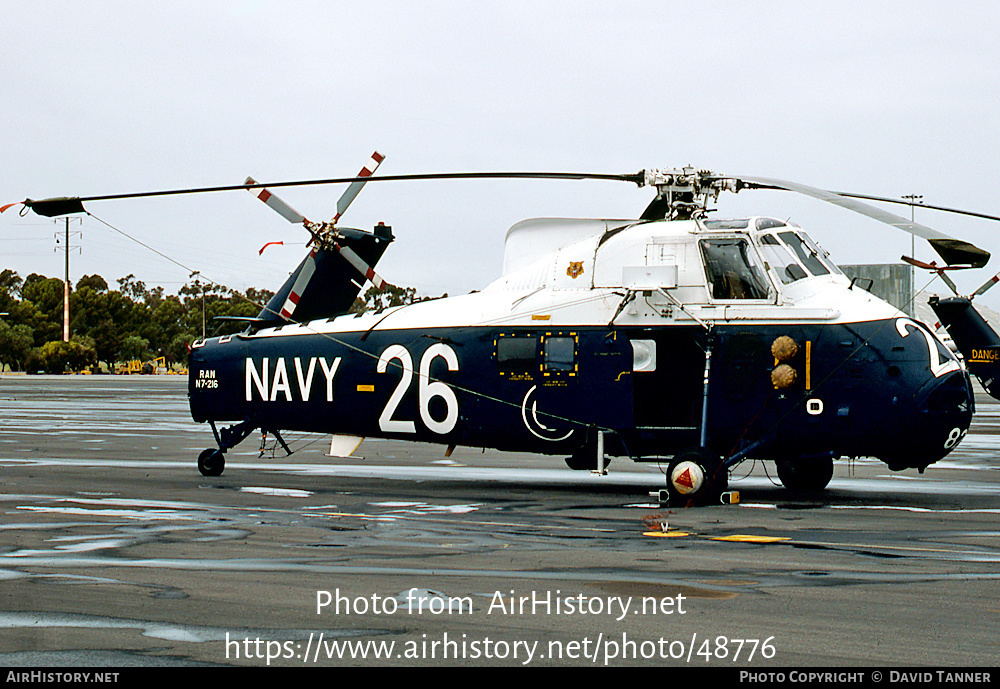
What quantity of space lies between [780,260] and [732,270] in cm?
71

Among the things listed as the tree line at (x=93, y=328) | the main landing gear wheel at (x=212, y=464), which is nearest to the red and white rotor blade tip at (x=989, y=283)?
the main landing gear wheel at (x=212, y=464)

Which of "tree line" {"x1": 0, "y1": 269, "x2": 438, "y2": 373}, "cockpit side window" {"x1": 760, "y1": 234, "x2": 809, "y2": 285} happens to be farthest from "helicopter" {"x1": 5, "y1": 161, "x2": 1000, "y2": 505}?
"tree line" {"x1": 0, "y1": 269, "x2": 438, "y2": 373}

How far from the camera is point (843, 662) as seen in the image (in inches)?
256

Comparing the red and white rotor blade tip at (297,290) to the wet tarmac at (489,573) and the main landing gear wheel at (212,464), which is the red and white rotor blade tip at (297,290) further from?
the wet tarmac at (489,573)

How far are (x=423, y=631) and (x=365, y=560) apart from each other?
9.85ft

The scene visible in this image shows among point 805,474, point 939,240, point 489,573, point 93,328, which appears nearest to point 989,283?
point 805,474

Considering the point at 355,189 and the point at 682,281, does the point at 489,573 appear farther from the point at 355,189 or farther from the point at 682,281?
the point at 355,189

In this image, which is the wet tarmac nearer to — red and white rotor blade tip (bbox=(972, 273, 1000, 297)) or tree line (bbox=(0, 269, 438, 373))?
red and white rotor blade tip (bbox=(972, 273, 1000, 297))

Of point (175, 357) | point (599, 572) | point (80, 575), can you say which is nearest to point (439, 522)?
point (599, 572)

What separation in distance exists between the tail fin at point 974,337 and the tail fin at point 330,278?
1366 cm

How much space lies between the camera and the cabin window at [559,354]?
52.9 feet

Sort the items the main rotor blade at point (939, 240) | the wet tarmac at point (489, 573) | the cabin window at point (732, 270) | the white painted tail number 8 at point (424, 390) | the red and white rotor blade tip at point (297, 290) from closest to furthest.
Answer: the wet tarmac at point (489, 573), the main rotor blade at point (939, 240), the cabin window at point (732, 270), the white painted tail number 8 at point (424, 390), the red and white rotor blade tip at point (297, 290)

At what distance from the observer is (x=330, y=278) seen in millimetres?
19281
